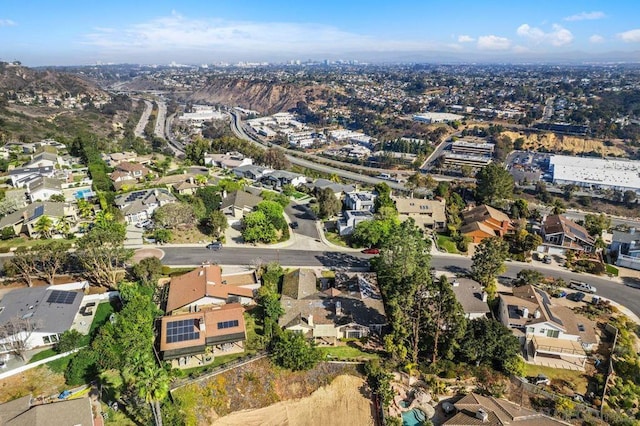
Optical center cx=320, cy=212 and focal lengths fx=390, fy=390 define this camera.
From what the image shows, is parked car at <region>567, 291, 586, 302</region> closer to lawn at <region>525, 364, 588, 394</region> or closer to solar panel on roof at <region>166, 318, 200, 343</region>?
lawn at <region>525, 364, 588, 394</region>

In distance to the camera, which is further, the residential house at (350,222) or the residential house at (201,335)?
the residential house at (350,222)

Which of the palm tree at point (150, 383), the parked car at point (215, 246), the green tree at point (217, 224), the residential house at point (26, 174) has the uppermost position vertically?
the residential house at point (26, 174)

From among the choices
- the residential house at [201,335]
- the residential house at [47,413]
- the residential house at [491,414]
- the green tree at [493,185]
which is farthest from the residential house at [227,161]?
the residential house at [491,414]

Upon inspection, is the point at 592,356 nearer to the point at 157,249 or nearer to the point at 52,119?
the point at 157,249

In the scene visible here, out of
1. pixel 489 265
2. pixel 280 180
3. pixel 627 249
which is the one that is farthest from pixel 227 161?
pixel 627 249

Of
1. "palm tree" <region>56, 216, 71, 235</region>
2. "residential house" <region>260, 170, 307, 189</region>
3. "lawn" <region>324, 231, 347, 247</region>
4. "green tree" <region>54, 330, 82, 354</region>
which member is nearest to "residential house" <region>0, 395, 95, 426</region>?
"green tree" <region>54, 330, 82, 354</region>

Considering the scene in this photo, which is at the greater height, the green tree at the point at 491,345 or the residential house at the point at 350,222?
the residential house at the point at 350,222

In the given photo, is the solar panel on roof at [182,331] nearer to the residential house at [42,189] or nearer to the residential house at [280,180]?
the residential house at [42,189]
